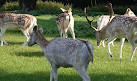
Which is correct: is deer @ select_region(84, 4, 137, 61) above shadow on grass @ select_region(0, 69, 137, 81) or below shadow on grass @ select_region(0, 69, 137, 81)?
above

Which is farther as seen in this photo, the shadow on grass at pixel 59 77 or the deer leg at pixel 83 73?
the shadow on grass at pixel 59 77

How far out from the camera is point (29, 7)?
30.7 meters

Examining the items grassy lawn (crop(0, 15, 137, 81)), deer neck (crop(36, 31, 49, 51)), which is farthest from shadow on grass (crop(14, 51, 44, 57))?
deer neck (crop(36, 31, 49, 51))

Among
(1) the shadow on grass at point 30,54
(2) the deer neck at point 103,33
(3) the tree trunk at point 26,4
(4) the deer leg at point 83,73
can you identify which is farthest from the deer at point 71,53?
(3) the tree trunk at point 26,4

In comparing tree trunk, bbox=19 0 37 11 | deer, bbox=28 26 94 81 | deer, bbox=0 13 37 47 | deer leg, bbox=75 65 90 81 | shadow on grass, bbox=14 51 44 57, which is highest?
deer, bbox=28 26 94 81

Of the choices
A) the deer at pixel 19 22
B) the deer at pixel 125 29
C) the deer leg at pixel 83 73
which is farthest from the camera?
the deer at pixel 19 22

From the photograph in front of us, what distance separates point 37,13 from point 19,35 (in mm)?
11818

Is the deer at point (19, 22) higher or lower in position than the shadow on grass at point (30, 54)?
higher

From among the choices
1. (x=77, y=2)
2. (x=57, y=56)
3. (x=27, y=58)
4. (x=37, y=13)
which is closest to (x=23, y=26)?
(x=27, y=58)

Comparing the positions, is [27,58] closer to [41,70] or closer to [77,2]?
[41,70]

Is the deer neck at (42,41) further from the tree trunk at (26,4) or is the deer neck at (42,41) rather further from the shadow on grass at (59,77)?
the tree trunk at (26,4)

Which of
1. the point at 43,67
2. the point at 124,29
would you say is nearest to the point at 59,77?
the point at 43,67

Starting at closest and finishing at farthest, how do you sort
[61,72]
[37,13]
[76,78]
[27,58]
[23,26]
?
[76,78] < [61,72] < [27,58] < [23,26] < [37,13]

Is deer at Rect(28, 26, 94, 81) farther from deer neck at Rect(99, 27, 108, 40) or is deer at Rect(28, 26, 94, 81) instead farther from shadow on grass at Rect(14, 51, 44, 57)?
deer neck at Rect(99, 27, 108, 40)
